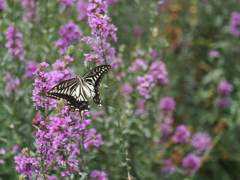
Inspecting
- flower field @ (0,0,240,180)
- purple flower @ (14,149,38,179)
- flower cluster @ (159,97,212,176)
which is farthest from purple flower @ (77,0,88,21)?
purple flower @ (14,149,38,179)

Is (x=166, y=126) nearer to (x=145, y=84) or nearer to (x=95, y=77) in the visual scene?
(x=145, y=84)

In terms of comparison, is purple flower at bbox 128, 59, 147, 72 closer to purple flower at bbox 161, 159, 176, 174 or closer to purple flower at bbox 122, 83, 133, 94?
purple flower at bbox 122, 83, 133, 94

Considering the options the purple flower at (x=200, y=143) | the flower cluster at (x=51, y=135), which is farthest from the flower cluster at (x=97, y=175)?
the purple flower at (x=200, y=143)

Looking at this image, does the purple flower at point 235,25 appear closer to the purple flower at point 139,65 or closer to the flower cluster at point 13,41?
the purple flower at point 139,65

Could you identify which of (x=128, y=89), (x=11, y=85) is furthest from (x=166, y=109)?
(x=11, y=85)

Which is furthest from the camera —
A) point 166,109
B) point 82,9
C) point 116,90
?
point 82,9
